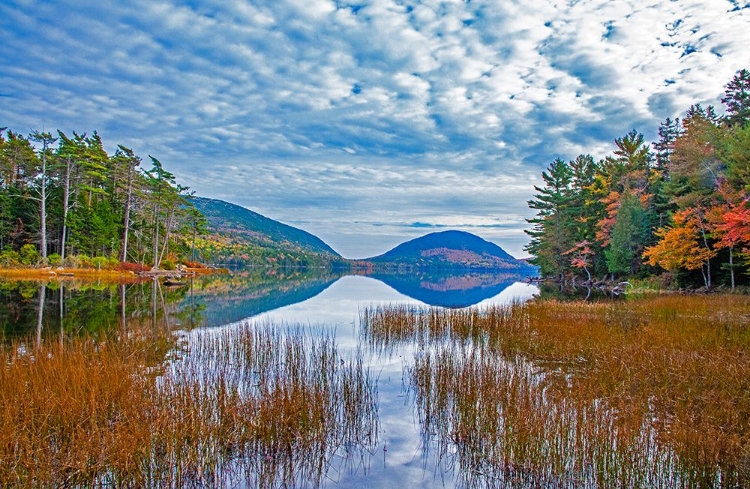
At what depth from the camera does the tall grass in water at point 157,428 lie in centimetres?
426

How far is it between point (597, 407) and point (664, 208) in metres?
38.8

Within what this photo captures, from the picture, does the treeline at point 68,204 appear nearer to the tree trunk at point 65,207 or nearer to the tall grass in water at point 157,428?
the tree trunk at point 65,207

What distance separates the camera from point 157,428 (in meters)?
4.89

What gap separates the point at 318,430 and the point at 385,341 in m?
7.56

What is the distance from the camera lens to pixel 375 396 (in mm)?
7562

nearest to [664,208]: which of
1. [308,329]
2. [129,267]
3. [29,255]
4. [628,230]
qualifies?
[628,230]

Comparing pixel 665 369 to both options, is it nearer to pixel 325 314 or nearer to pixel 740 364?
pixel 740 364

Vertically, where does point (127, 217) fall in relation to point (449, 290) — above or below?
above

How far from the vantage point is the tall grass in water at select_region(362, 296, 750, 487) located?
180 inches

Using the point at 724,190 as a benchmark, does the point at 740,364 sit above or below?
below

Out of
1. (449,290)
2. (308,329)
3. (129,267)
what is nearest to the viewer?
(308,329)

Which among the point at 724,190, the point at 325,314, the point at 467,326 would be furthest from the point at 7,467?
the point at 724,190

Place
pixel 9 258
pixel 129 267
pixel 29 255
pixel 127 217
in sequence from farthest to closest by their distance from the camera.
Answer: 1. pixel 127 217
2. pixel 129 267
3. pixel 29 255
4. pixel 9 258

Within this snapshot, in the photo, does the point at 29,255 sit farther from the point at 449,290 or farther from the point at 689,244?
the point at 689,244
